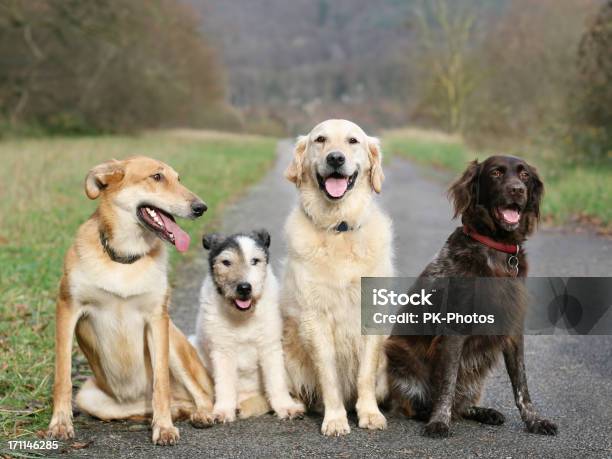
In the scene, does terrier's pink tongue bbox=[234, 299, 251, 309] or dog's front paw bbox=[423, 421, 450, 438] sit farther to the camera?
terrier's pink tongue bbox=[234, 299, 251, 309]

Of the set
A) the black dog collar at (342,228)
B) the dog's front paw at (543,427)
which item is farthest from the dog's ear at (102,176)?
the dog's front paw at (543,427)

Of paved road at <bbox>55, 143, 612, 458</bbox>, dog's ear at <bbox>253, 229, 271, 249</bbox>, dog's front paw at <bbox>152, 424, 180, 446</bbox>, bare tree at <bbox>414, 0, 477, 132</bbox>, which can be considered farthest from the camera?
bare tree at <bbox>414, 0, 477, 132</bbox>

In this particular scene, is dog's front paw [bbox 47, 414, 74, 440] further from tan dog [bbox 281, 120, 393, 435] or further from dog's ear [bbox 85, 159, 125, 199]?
tan dog [bbox 281, 120, 393, 435]

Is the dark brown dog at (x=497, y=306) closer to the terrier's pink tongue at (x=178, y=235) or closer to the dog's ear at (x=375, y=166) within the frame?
the dog's ear at (x=375, y=166)

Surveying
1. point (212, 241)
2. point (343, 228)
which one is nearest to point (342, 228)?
point (343, 228)

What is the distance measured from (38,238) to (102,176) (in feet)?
20.5

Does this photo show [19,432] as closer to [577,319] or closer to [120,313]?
[120,313]

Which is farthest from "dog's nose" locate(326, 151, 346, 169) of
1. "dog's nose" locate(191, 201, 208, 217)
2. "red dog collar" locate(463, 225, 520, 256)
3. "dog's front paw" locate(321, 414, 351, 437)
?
"dog's front paw" locate(321, 414, 351, 437)

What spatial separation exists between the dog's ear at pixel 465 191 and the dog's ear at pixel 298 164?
1072mm

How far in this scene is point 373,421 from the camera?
480cm

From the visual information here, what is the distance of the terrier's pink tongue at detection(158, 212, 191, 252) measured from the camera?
4.64 metres

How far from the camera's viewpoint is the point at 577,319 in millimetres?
7129

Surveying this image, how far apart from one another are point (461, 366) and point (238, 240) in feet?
5.65

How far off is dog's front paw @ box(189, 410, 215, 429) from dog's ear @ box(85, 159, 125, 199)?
1.55 meters
